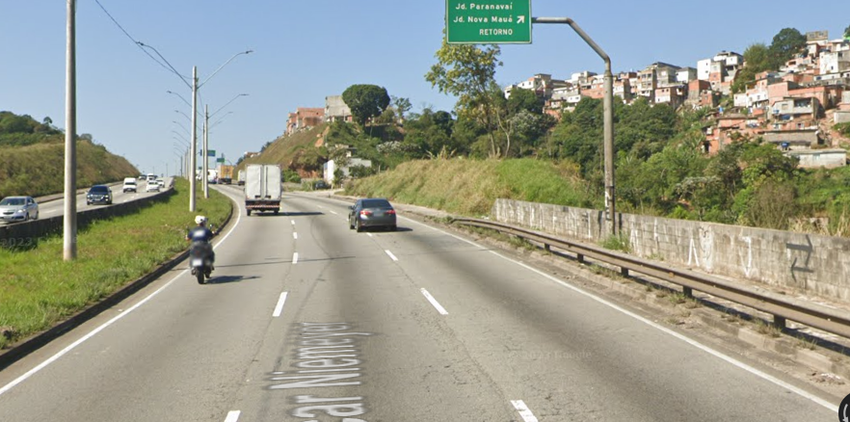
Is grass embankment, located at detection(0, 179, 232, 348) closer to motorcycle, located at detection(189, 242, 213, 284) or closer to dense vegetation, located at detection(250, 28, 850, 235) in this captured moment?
motorcycle, located at detection(189, 242, 213, 284)

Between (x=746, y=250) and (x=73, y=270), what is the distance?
15164mm

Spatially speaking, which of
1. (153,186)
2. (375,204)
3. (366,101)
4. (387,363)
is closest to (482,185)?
(375,204)

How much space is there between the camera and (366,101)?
18162cm

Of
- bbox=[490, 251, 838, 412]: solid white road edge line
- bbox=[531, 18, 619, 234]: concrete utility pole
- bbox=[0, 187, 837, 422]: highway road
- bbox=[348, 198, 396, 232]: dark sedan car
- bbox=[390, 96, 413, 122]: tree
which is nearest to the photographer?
bbox=[0, 187, 837, 422]: highway road

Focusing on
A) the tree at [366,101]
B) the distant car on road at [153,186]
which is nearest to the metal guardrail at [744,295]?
the distant car on road at [153,186]

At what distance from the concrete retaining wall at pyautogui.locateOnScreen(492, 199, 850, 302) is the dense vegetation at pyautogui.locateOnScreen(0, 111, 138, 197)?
224 ft

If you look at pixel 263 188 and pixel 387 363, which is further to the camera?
pixel 263 188

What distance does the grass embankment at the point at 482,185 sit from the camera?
31.8m

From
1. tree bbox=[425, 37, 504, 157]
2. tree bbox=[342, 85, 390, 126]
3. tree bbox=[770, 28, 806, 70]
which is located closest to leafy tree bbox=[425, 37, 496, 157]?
tree bbox=[425, 37, 504, 157]

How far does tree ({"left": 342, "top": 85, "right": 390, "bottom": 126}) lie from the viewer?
182250mm

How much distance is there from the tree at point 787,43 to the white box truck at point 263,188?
17633 cm

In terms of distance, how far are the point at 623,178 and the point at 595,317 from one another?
51.8m

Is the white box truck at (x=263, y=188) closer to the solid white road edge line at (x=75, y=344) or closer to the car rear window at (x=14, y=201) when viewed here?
the car rear window at (x=14, y=201)

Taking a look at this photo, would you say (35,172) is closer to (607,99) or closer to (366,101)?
(607,99)
